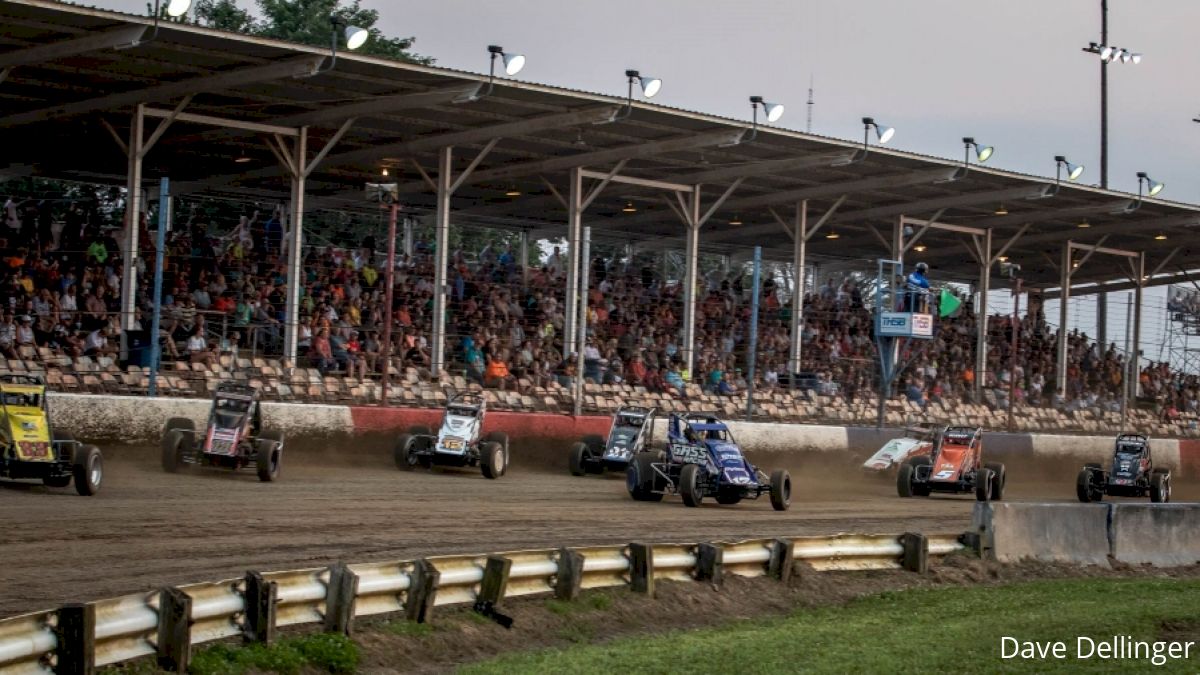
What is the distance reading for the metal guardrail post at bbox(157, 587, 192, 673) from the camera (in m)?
8.80

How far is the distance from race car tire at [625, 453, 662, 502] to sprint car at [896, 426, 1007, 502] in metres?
5.55

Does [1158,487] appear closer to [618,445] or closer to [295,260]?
[618,445]

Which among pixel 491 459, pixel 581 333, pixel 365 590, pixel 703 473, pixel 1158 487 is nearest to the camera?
pixel 365 590

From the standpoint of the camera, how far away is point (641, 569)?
12836mm

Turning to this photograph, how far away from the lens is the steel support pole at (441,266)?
85.9ft

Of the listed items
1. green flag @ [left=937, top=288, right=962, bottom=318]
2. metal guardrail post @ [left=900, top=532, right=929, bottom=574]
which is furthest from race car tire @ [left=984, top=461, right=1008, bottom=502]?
green flag @ [left=937, top=288, right=962, bottom=318]

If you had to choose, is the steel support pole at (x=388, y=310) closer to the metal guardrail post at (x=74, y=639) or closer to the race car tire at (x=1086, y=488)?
the race car tire at (x=1086, y=488)

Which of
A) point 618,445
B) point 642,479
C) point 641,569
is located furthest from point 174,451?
point 641,569

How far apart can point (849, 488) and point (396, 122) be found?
11179 mm

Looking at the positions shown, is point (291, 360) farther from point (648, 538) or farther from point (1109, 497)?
point (1109, 497)

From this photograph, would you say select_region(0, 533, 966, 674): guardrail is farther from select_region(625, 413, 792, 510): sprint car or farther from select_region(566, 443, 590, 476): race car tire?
select_region(566, 443, 590, 476): race car tire

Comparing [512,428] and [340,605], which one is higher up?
[512,428]

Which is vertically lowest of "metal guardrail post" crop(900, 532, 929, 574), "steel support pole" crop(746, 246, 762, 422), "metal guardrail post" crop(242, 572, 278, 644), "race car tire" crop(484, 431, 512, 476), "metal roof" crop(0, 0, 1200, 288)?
"metal guardrail post" crop(900, 532, 929, 574)

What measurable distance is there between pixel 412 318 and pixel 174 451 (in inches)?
395
